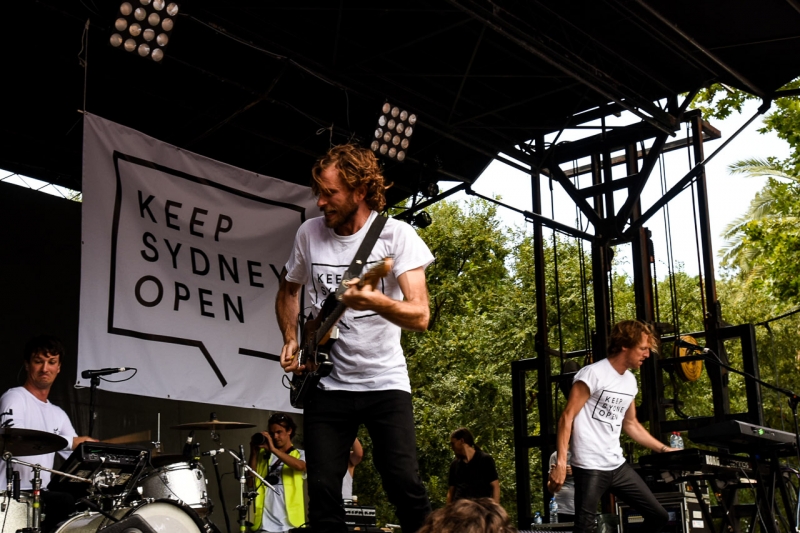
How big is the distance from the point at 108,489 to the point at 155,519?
45 cm

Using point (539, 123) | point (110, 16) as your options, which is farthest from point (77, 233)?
point (539, 123)

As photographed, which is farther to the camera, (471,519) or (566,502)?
(566,502)

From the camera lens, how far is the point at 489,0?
7.25 meters

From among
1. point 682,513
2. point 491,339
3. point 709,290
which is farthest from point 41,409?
point 491,339

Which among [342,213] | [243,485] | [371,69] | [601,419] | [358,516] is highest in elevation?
[371,69]

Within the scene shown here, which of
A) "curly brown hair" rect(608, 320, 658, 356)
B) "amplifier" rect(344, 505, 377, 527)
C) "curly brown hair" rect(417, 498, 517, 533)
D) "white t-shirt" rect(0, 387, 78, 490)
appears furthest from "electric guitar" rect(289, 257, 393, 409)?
"amplifier" rect(344, 505, 377, 527)

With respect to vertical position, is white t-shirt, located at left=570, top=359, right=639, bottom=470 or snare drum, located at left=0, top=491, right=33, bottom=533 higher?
white t-shirt, located at left=570, top=359, right=639, bottom=470

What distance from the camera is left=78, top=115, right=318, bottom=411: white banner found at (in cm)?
722

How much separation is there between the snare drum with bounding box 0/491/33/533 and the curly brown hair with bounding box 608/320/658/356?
4153 millimetres

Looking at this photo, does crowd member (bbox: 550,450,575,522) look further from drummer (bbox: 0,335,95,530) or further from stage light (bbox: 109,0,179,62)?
stage light (bbox: 109,0,179,62)

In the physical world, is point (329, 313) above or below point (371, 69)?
below

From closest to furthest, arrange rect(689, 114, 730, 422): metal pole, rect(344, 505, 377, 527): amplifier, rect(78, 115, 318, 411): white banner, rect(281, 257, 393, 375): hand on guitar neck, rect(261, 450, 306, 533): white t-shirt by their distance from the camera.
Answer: rect(281, 257, 393, 375): hand on guitar neck
rect(78, 115, 318, 411): white banner
rect(344, 505, 377, 527): amplifier
rect(261, 450, 306, 533): white t-shirt
rect(689, 114, 730, 422): metal pole

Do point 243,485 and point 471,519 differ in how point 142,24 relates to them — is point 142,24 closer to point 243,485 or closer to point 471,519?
point 243,485

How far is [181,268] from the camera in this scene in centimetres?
791
